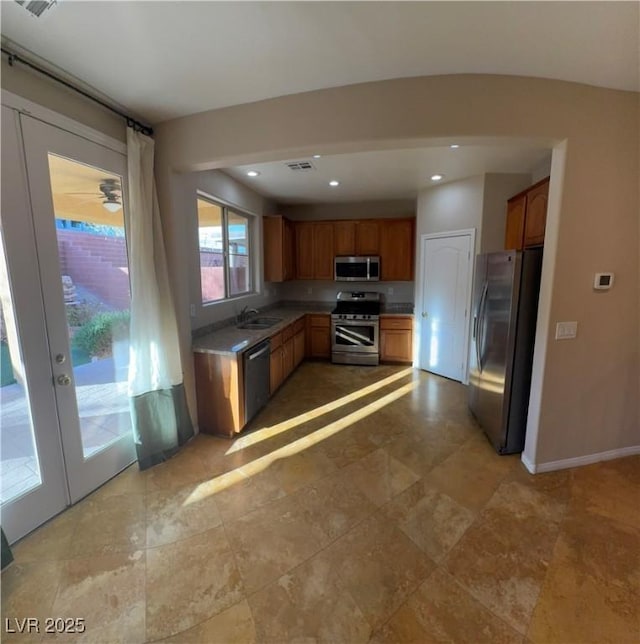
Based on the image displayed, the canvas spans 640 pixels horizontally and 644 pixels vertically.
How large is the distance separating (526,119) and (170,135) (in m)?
2.53

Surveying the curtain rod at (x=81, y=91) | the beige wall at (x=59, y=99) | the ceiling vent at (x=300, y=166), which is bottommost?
Result: the beige wall at (x=59, y=99)

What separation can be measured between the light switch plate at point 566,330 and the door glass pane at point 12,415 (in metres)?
3.43

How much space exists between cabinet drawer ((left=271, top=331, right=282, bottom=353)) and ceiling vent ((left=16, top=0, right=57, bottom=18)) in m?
2.77

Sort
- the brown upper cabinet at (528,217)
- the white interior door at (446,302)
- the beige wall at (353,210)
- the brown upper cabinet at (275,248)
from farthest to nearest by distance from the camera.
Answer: the beige wall at (353,210) → the brown upper cabinet at (275,248) → the white interior door at (446,302) → the brown upper cabinet at (528,217)

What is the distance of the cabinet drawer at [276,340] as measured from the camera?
361cm

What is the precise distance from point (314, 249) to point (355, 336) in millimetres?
1681

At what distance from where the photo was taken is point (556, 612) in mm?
1399

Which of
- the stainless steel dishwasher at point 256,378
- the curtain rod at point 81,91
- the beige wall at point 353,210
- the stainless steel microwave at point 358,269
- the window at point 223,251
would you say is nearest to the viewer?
the curtain rod at point 81,91

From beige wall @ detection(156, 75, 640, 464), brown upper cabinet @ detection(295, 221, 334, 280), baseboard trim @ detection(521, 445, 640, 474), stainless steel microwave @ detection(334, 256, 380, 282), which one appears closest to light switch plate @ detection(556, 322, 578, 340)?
beige wall @ detection(156, 75, 640, 464)

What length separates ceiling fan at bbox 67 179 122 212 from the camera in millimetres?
2174

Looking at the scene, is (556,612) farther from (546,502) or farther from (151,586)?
(151,586)

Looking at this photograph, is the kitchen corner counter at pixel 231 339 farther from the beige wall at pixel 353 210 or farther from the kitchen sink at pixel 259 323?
the beige wall at pixel 353 210

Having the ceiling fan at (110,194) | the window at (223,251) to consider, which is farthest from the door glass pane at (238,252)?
the ceiling fan at (110,194)

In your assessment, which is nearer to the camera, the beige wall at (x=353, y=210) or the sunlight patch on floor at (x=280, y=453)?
the sunlight patch on floor at (x=280, y=453)
